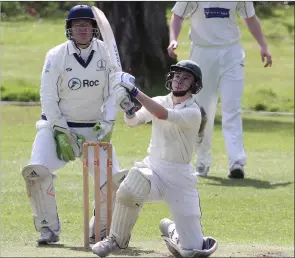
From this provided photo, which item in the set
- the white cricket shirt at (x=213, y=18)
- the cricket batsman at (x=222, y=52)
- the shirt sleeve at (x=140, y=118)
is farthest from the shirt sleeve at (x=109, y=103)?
the white cricket shirt at (x=213, y=18)

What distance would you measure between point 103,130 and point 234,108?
179 inches

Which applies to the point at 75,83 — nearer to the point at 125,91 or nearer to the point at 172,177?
the point at 125,91

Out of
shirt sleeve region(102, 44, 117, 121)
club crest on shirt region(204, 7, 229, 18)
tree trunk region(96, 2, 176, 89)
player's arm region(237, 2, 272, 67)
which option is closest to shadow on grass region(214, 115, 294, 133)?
tree trunk region(96, 2, 176, 89)

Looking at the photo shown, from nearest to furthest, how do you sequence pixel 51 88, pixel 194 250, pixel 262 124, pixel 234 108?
pixel 194 250 → pixel 51 88 → pixel 234 108 → pixel 262 124

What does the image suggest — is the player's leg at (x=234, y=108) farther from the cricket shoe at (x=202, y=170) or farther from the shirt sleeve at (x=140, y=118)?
the shirt sleeve at (x=140, y=118)

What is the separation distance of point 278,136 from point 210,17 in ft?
20.6

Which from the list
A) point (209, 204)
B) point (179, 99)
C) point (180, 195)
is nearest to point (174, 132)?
point (179, 99)

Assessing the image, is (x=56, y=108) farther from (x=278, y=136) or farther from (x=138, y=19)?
(x=138, y=19)

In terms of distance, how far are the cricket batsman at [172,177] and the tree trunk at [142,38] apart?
13793 mm

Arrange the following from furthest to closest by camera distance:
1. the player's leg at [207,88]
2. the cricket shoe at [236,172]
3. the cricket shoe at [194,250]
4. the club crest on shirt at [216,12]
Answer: the cricket shoe at [236,172]
the player's leg at [207,88]
the club crest on shirt at [216,12]
the cricket shoe at [194,250]

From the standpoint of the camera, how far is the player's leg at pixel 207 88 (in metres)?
14.0

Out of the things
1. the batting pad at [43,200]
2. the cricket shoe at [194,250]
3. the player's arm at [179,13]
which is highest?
the player's arm at [179,13]

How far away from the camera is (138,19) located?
24.2 metres

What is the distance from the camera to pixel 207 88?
46.5 feet
